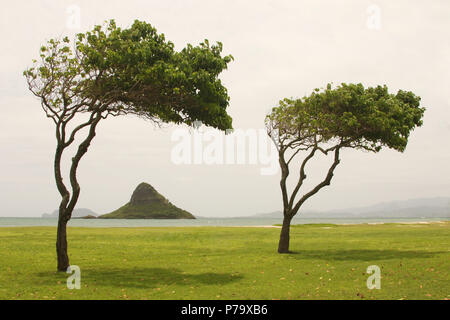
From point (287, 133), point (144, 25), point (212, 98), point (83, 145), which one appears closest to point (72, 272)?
point (83, 145)

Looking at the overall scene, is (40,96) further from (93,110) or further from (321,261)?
(321,261)

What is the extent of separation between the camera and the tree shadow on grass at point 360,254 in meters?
30.7

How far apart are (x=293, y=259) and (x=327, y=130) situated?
10.5 meters

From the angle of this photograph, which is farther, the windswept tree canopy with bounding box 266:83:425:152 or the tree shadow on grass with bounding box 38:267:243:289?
the windswept tree canopy with bounding box 266:83:425:152

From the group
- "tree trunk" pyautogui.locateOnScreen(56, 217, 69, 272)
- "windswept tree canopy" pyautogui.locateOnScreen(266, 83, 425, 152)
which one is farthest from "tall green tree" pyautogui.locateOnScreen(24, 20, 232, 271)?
"windswept tree canopy" pyautogui.locateOnScreen(266, 83, 425, 152)

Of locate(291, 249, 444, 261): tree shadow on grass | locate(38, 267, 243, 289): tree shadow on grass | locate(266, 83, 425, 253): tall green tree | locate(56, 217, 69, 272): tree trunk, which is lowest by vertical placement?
locate(291, 249, 444, 261): tree shadow on grass

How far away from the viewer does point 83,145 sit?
2517 cm

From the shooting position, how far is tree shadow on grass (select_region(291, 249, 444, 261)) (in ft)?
101

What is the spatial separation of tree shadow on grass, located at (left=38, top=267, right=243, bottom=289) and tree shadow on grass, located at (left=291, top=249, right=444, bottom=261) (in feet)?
33.7

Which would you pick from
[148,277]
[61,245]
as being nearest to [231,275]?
[148,277]

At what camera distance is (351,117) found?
33.2m

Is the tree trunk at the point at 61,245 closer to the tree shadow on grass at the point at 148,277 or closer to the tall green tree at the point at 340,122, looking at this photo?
the tree shadow on grass at the point at 148,277

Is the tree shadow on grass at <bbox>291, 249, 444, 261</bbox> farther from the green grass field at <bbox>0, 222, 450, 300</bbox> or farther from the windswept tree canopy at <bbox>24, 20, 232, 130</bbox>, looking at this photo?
the windswept tree canopy at <bbox>24, 20, 232, 130</bbox>

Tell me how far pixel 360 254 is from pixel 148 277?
17.7m
